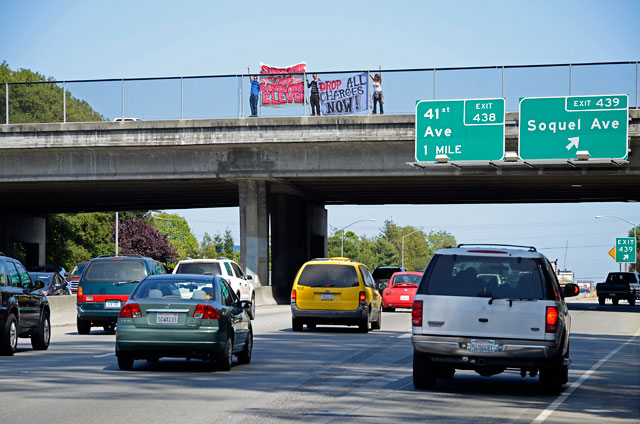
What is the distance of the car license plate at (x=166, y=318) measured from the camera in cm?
1534

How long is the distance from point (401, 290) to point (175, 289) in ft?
78.8

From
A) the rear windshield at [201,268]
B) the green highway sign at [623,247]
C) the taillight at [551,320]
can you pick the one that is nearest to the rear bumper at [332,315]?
the rear windshield at [201,268]

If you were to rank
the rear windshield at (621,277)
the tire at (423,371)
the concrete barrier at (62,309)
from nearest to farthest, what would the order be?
1. the tire at (423,371)
2. the concrete barrier at (62,309)
3. the rear windshield at (621,277)

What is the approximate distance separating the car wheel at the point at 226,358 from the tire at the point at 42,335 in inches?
204

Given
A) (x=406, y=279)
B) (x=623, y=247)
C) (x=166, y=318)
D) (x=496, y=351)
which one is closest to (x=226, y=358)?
(x=166, y=318)

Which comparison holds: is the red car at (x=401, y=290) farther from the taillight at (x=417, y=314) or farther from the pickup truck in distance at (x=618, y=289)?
the taillight at (x=417, y=314)

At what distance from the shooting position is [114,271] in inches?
975

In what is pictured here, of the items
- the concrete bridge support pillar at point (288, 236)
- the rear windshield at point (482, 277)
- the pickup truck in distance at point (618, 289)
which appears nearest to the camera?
the rear windshield at point (482, 277)

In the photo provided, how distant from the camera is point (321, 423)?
1038cm

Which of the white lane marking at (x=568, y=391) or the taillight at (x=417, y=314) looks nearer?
the white lane marking at (x=568, y=391)

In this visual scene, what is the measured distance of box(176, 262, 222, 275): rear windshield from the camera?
30.3 meters

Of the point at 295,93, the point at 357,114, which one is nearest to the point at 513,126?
the point at 357,114

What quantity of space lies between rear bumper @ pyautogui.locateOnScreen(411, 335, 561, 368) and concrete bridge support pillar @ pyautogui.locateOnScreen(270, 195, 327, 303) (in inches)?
1570

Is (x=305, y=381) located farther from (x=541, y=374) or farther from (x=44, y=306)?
(x=44, y=306)
